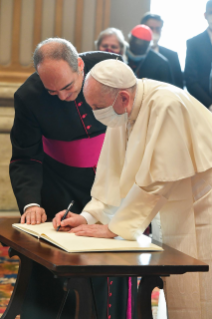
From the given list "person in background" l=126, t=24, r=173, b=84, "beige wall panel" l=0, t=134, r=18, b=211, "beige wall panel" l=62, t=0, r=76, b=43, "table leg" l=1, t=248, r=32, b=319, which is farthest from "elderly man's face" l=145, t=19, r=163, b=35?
"table leg" l=1, t=248, r=32, b=319

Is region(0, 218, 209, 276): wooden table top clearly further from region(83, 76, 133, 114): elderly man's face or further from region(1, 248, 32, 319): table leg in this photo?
region(83, 76, 133, 114): elderly man's face

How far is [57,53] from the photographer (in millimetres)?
2504

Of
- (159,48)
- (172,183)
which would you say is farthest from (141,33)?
(172,183)

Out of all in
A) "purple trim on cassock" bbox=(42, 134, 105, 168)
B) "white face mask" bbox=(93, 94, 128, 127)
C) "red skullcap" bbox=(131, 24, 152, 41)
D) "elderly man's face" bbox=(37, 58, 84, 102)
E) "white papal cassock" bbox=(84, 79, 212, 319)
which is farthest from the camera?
"red skullcap" bbox=(131, 24, 152, 41)

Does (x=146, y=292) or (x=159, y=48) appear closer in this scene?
(x=146, y=292)

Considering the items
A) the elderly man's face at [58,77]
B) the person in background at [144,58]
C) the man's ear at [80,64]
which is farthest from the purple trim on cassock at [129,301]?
the person in background at [144,58]

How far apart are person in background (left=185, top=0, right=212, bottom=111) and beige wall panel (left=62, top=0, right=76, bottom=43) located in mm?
1564

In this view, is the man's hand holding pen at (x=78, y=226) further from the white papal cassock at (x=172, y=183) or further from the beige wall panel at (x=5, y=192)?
the beige wall panel at (x=5, y=192)

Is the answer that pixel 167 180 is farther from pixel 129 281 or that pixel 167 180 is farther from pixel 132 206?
pixel 129 281

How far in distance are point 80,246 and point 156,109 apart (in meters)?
0.72

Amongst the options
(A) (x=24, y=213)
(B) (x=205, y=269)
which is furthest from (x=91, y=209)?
(B) (x=205, y=269)

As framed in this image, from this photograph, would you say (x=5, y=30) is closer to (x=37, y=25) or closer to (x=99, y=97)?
(x=37, y=25)

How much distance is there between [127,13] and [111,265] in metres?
4.89

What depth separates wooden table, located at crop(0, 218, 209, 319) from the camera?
5.22ft
